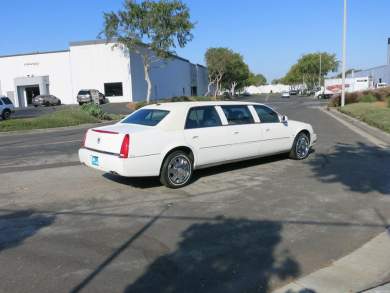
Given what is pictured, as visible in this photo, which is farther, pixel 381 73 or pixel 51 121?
pixel 381 73

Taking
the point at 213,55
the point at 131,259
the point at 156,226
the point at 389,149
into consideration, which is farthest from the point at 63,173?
the point at 213,55

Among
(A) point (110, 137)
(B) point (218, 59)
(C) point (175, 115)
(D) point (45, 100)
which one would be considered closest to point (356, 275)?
(C) point (175, 115)

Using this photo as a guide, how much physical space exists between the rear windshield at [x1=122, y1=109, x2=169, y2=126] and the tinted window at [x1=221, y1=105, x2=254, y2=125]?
4.51ft

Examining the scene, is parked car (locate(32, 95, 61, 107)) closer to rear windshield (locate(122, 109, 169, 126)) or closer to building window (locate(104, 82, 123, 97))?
building window (locate(104, 82, 123, 97))

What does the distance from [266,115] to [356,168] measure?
7.20 feet

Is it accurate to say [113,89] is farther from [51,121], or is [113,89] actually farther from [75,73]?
[51,121]

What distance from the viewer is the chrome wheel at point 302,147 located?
10359 mm

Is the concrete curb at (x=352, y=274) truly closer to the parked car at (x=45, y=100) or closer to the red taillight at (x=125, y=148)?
the red taillight at (x=125, y=148)

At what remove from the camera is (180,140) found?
7766 mm

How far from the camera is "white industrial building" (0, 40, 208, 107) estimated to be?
52.6 meters

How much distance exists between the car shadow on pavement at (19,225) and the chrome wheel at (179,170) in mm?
2272

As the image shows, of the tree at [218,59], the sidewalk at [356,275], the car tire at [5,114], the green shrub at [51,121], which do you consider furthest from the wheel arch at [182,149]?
the tree at [218,59]

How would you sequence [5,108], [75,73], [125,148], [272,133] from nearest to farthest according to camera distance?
[125,148] < [272,133] < [5,108] < [75,73]

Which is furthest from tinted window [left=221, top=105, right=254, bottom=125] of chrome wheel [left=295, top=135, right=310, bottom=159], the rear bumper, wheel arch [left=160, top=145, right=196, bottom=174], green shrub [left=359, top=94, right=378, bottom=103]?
green shrub [left=359, top=94, right=378, bottom=103]
